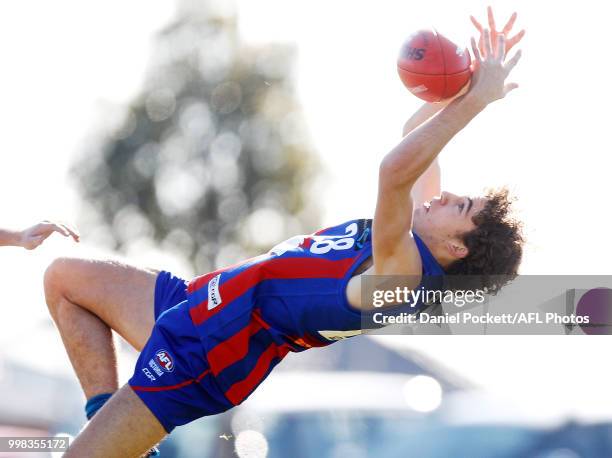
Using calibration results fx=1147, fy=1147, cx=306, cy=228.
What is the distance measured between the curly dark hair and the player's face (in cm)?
3

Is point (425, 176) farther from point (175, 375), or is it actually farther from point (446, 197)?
point (175, 375)

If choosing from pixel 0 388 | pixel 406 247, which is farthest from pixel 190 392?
pixel 0 388

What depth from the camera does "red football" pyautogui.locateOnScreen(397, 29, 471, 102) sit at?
5727 millimetres

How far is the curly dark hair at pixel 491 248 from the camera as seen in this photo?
5.89 m

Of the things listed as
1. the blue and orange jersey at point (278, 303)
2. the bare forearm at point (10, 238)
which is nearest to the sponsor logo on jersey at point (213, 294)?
the blue and orange jersey at point (278, 303)

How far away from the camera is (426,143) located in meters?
5.20

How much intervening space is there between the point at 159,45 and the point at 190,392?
24767 millimetres

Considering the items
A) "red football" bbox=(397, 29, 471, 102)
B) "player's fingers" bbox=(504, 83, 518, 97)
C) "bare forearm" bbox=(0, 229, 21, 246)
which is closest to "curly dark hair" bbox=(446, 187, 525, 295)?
"red football" bbox=(397, 29, 471, 102)

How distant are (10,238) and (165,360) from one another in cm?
109

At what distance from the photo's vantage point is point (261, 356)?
6023mm

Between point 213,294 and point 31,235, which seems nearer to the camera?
point 213,294

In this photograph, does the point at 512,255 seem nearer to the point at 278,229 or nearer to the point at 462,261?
the point at 462,261

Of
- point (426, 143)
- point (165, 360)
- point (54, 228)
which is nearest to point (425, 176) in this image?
point (426, 143)

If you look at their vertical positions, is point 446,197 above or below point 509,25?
below
